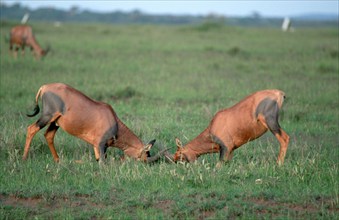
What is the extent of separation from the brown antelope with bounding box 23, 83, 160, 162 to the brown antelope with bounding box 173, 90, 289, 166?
2.07 ft

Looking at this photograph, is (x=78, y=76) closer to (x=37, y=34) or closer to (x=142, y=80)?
(x=142, y=80)

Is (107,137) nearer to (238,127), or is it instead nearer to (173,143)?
(173,143)

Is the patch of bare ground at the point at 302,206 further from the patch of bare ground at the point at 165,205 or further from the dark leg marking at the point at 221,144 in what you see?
the dark leg marking at the point at 221,144

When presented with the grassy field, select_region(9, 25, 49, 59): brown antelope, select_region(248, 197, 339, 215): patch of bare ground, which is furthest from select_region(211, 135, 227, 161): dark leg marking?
select_region(9, 25, 49, 59): brown antelope

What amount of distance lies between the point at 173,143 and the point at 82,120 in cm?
170

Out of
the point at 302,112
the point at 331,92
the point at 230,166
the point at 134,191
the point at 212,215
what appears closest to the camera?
the point at 212,215

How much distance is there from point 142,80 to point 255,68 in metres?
4.06

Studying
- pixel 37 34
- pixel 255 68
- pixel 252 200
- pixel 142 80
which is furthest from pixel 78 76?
pixel 37 34

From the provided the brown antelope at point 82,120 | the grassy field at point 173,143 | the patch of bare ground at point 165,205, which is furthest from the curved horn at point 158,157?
the patch of bare ground at point 165,205

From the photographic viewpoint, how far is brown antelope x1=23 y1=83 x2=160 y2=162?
28.7 feet

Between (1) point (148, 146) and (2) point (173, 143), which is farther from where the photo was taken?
(2) point (173, 143)

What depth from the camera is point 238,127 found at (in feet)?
28.7

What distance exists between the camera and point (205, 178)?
7.43m

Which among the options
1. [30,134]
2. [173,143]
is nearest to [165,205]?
[30,134]
